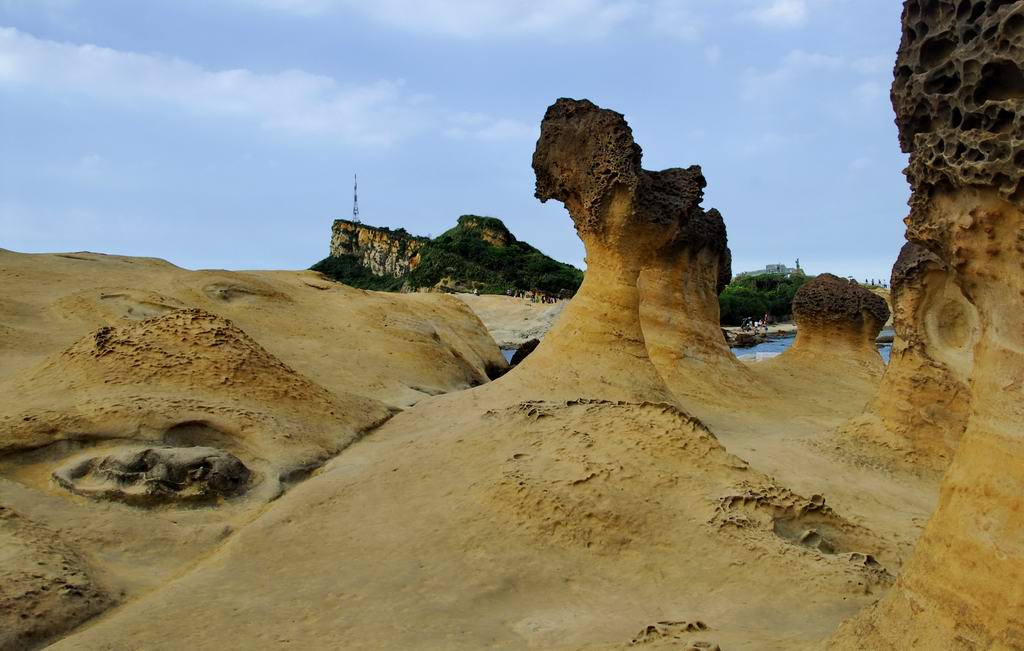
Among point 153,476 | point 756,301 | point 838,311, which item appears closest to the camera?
point 153,476

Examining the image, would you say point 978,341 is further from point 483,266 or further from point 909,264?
point 483,266

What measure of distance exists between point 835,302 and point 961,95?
35.4ft

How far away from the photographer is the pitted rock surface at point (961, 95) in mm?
2502

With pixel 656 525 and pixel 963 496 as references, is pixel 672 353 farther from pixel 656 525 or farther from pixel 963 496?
pixel 963 496

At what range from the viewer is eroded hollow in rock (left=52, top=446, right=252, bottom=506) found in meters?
4.81

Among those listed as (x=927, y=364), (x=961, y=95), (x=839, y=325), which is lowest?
(x=927, y=364)

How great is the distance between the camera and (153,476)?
4.92m

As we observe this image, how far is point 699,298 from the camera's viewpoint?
11562mm

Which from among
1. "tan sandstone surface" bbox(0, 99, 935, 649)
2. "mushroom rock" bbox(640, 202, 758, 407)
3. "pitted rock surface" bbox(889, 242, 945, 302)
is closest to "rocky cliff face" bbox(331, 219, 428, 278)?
"mushroom rock" bbox(640, 202, 758, 407)

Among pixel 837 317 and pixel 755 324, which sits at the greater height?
pixel 837 317

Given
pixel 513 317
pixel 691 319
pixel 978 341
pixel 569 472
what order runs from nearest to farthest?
pixel 978 341 < pixel 569 472 < pixel 691 319 < pixel 513 317

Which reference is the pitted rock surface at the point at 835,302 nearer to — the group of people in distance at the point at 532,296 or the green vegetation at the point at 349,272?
the group of people in distance at the point at 532,296

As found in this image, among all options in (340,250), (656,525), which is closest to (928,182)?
(656,525)

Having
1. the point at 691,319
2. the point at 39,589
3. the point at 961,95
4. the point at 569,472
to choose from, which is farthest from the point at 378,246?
the point at 961,95
